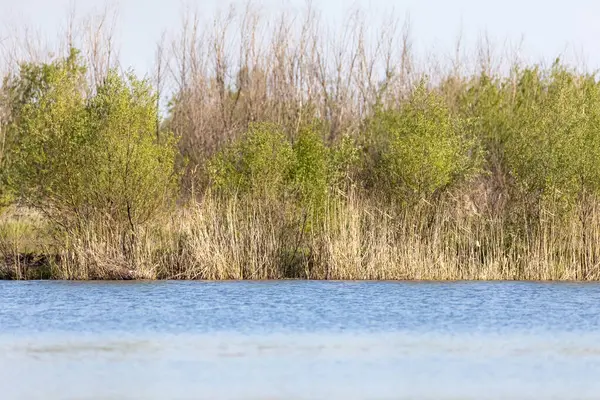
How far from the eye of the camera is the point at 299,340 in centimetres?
1595

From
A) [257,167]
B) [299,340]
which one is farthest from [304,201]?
[299,340]

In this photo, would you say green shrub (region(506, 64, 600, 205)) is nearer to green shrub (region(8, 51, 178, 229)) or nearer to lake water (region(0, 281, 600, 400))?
lake water (region(0, 281, 600, 400))

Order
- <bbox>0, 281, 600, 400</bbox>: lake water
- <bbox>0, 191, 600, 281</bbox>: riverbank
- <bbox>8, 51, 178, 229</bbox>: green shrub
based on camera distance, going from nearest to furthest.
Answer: <bbox>0, 281, 600, 400</bbox>: lake water → <bbox>0, 191, 600, 281</bbox>: riverbank → <bbox>8, 51, 178, 229</bbox>: green shrub

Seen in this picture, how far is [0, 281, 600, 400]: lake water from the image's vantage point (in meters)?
12.2

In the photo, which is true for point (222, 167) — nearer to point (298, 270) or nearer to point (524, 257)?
point (298, 270)

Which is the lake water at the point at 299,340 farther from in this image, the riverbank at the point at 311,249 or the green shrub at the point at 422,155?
the green shrub at the point at 422,155

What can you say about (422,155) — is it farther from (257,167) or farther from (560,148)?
(257,167)

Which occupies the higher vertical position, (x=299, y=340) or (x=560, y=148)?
(x=560, y=148)

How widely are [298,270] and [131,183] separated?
13.9ft

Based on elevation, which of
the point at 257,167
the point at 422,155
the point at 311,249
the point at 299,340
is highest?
the point at 422,155

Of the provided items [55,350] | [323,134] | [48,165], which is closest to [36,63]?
[323,134]

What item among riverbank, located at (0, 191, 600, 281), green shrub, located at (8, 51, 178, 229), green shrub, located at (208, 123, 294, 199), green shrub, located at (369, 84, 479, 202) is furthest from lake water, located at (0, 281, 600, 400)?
green shrub, located at (369, 84, 479, 202)

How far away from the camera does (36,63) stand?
38.7 meters

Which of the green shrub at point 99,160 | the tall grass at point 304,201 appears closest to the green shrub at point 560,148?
the tall grass at point 304,201
